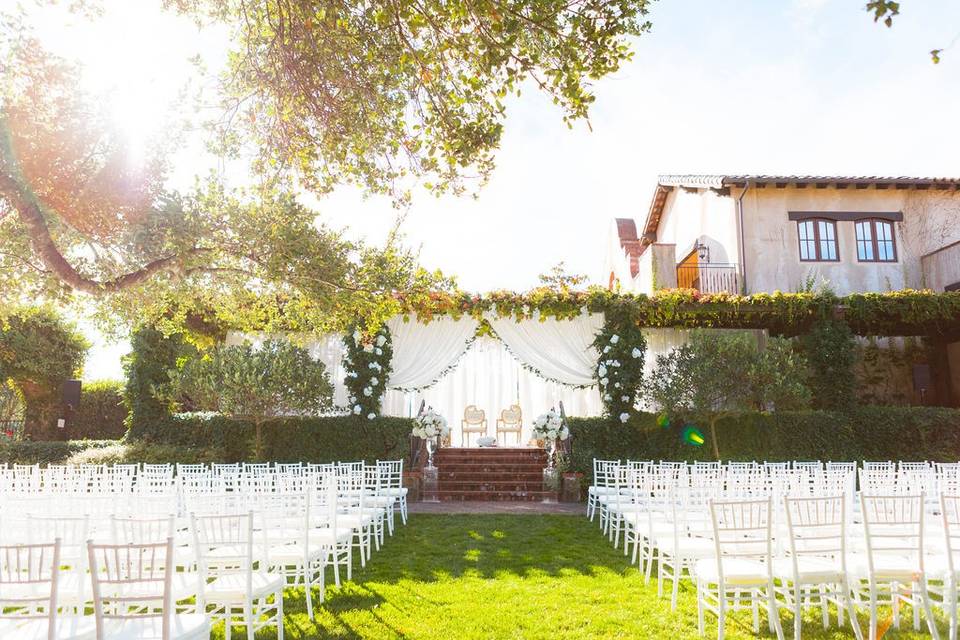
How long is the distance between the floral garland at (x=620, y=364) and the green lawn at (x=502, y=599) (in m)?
5.50

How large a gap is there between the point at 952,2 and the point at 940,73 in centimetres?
42

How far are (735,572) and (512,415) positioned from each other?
13344 mm

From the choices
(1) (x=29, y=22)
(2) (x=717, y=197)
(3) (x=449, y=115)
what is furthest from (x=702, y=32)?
(2) (x=717, y=197)

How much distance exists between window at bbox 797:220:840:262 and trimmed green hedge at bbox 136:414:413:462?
37.6 ft

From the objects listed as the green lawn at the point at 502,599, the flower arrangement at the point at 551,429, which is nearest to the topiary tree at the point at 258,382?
the flower arrangement at the point at 551,429

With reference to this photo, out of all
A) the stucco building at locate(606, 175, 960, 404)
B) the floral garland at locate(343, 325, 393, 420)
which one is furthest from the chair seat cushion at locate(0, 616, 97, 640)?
the stucco building at locate(606, 175, 960, 404)

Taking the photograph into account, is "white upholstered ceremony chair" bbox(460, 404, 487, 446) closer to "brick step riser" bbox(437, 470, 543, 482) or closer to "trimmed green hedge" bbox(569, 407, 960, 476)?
"brick step riser" bbox(437, 470, 543, 482)

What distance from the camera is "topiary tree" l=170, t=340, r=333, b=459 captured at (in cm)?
1311

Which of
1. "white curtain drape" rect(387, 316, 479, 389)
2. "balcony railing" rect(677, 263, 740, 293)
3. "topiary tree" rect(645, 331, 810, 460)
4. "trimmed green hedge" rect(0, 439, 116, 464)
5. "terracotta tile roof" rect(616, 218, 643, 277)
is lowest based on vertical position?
"trimmed green hedge" rect(0, 439, 116, 464)

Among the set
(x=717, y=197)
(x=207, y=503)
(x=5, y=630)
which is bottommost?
(x=5, y=630)

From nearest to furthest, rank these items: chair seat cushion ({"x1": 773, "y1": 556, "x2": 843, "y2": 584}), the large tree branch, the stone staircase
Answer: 1. chair seat cushion ({"x1": 773, "y1": 556, "x2": 843, "y2": 584})
2. the large tree branch
3. the stone staircase

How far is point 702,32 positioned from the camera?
5.47 m

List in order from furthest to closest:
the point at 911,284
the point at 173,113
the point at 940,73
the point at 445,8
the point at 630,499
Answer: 1. the point at 911,284
2. the point at 630,499
3. the point at 173,113
4. the point at 445,8
5. the point at 940,73

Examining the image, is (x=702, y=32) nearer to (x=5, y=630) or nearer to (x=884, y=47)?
(x=884, y=47)
